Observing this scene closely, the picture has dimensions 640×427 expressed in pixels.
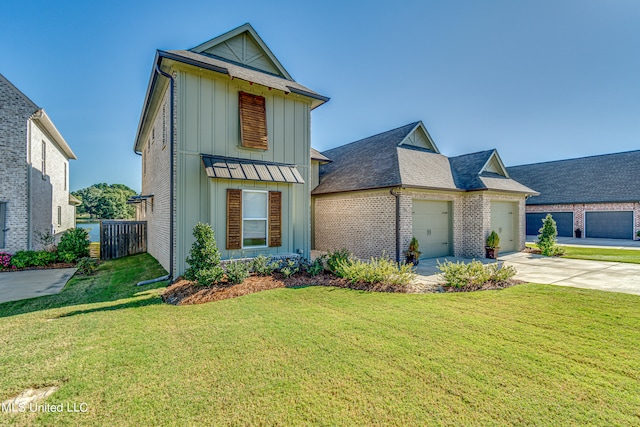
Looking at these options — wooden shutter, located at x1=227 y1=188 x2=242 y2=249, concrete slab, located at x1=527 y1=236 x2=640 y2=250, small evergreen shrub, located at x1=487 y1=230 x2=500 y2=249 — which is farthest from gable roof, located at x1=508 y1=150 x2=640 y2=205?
wooden shutter, located at x1=227 y1=188 x2=242 y2=249

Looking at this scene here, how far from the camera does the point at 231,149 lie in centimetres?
904

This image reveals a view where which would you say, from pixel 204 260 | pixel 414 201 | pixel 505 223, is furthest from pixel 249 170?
pixel 505 223

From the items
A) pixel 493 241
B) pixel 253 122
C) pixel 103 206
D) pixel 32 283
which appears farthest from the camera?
pixel 103 206

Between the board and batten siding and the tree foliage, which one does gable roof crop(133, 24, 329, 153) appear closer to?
the board and batten siding

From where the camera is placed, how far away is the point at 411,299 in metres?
6.65

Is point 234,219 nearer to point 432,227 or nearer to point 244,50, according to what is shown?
point 244,50

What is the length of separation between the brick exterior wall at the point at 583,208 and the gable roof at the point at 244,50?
25.5m

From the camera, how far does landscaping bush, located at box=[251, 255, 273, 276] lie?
839 cm

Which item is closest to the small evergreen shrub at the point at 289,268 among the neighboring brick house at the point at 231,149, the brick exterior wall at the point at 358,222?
the neighboring brick house at the point at 231,149

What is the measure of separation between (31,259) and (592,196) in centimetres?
3432

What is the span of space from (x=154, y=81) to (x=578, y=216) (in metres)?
30.0

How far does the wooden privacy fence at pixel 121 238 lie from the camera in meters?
12.5

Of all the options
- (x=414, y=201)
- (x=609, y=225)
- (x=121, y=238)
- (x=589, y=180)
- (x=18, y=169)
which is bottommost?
(x=121, y=238)

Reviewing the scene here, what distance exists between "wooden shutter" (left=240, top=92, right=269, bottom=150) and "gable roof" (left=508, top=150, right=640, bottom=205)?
26.0 meters
